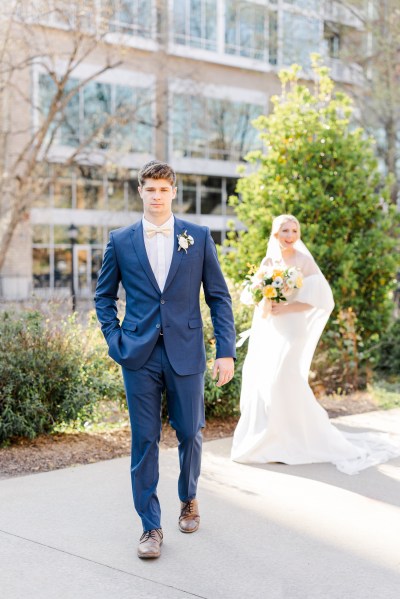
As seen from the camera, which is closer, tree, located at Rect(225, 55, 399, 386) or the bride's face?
the bride's face

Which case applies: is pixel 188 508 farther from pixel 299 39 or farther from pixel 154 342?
pixel 299 39

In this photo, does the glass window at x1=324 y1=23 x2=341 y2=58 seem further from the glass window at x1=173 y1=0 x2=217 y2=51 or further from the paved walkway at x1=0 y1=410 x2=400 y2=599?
the paved walkway at x1=0 y1=410 x2=400 y2=599

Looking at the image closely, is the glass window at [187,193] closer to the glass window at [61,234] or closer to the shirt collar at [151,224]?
the glass window at [61,234]

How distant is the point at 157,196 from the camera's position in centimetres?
489

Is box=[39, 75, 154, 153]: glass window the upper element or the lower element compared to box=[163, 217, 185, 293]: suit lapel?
upper

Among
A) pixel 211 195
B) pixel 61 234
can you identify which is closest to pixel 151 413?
pixel 61 234

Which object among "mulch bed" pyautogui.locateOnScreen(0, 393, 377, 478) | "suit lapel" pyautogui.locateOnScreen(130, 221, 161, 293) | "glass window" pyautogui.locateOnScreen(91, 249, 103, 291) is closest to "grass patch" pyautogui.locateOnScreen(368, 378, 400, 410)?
"mulch bed" pyautogui.locateOnScreen(0, 393, 377, 478)

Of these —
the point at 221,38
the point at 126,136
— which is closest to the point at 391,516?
the point at 126,136

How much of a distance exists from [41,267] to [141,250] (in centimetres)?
3418

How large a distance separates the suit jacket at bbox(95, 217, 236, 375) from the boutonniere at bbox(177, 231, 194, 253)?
25mm

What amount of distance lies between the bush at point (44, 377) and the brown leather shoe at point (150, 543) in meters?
2.86

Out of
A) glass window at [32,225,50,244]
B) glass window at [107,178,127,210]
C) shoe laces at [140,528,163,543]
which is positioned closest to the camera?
shoe laces at [140,528,163,543]

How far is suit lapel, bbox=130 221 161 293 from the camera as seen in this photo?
16.0 ft

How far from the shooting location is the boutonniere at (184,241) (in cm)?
494
